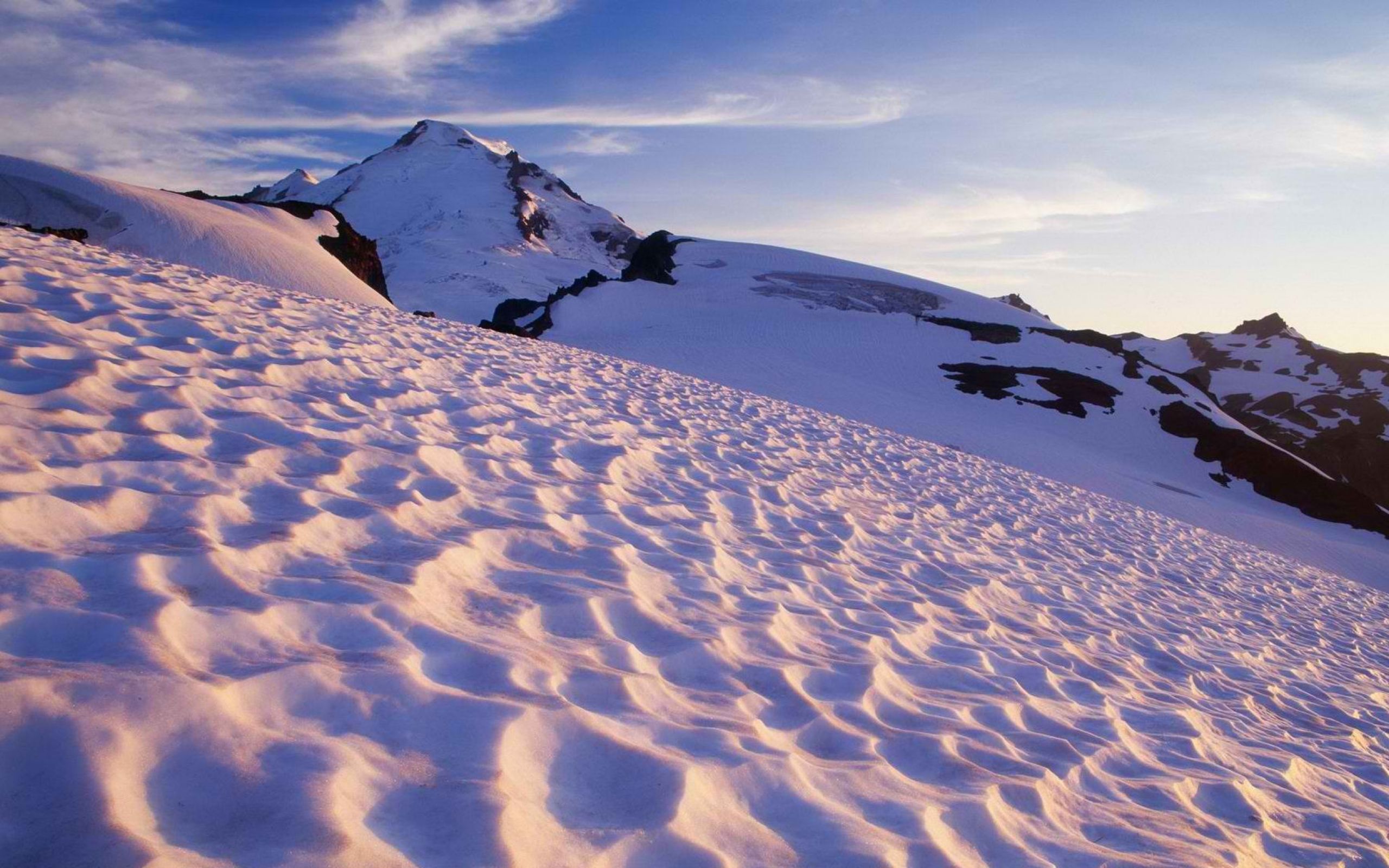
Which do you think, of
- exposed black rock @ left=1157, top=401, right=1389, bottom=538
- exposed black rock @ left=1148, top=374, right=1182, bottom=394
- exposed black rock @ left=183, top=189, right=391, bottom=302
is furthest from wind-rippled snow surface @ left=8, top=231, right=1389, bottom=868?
exposed black rock @ left=1148, top=374, right=1182, bottom=394

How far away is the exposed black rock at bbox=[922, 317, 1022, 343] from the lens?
3381cm

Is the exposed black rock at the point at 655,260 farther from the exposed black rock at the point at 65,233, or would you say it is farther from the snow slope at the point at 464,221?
the exposed black rock at the point at 65,233

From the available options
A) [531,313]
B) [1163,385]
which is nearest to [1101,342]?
[1163,385]

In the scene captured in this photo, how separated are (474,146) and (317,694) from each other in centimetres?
14332

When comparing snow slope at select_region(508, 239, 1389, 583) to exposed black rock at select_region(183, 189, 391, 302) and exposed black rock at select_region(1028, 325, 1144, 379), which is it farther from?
exposed black rock at select_region(183, 189, 391, 302)

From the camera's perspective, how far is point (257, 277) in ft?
42.4

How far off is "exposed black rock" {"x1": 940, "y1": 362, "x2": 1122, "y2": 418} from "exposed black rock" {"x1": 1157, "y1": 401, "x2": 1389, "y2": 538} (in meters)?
2.35

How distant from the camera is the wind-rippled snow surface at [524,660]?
193 cm

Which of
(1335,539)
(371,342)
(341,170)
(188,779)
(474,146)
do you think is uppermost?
(474,146)

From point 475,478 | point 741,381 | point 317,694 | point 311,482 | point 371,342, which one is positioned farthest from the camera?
point 741,381

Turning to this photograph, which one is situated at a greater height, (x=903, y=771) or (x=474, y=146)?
(x=474, y=146)

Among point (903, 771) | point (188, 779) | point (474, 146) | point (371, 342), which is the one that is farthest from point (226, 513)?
point (474, 146)

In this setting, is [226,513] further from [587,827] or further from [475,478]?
[587,827]

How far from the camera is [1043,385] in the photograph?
2916cm
